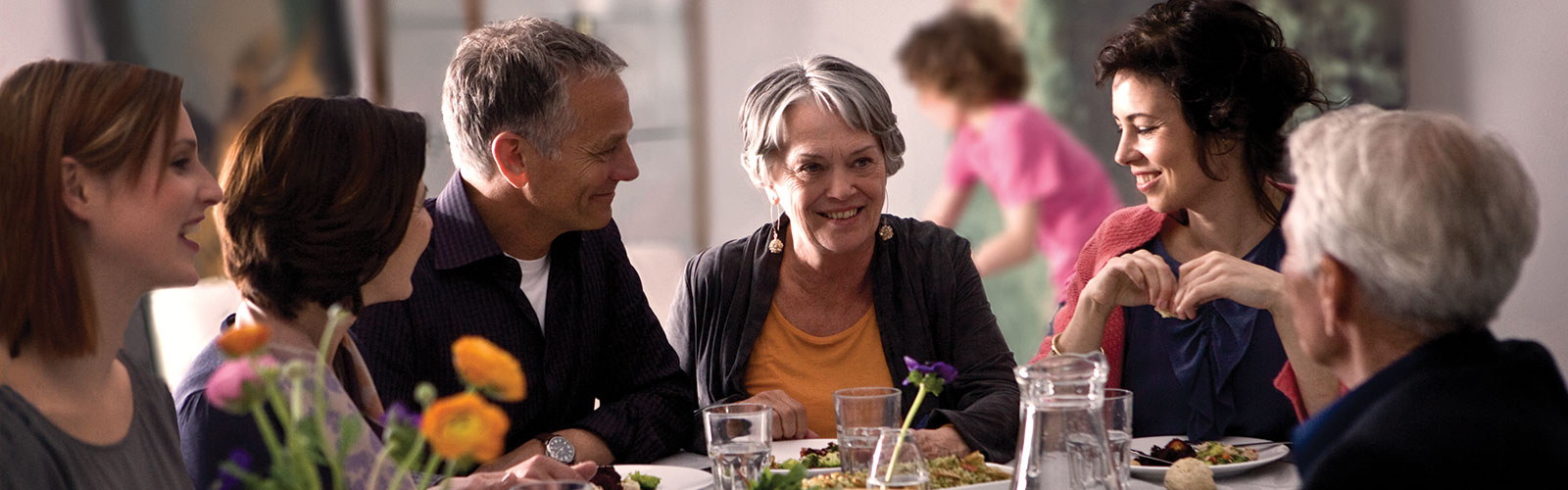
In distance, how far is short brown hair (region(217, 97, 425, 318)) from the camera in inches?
58.9

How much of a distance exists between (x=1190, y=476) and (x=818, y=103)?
100cm

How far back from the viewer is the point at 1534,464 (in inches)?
38.9

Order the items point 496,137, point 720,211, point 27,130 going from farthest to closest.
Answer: point 720,211
point 496,137
point 27,130

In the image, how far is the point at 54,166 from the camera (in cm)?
121

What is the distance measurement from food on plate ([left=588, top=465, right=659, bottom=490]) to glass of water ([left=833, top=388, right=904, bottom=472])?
0.27 meters

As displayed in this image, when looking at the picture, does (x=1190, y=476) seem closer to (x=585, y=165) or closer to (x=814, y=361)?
(x=814, y=361)

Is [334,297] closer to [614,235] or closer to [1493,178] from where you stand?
[614,235]

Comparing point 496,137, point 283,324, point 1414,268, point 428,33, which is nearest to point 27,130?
point 283,324

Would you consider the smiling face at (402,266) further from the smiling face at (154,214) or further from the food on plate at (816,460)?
the food on plate at (816,460)

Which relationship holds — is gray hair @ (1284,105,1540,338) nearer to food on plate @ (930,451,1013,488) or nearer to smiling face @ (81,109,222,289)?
food on plate @ (930,451,1013,488)

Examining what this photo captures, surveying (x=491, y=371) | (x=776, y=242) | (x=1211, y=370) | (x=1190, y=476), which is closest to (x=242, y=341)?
(x=491, y=371)

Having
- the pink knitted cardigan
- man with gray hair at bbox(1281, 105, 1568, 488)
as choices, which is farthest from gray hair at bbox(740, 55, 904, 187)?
man with gray hair at bbox(1281, 105, 1568, 488)

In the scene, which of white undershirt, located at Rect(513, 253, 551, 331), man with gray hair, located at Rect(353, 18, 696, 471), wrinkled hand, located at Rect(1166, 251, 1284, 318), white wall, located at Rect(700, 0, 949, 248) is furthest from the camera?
white wall, located at Rect(700, 0, 949, 248)

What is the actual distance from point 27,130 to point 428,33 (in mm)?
3538
